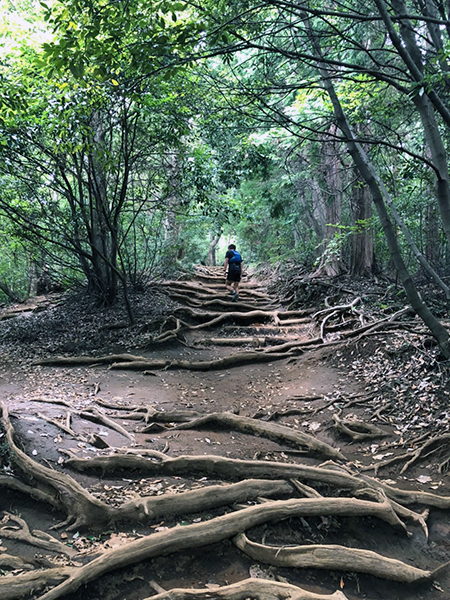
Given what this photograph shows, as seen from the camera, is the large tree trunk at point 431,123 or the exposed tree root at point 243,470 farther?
the large tree trunk at point 431,123

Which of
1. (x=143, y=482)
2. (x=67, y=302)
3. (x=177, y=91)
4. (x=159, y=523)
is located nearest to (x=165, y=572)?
(x=159, y=523)

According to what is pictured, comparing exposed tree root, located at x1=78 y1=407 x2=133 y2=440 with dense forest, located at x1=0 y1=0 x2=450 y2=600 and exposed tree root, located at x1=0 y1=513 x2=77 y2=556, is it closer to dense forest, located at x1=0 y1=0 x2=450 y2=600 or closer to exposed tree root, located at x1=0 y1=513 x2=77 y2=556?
dense forest, located at x1=0 y1=0 x2=450 y2=600

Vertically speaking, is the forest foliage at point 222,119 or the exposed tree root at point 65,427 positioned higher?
the forest foliage at point 222,119

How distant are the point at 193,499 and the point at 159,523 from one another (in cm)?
33

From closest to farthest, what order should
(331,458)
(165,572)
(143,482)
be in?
(165,572)
(143,482)
(331,458)

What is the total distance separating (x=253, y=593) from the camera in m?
2.73

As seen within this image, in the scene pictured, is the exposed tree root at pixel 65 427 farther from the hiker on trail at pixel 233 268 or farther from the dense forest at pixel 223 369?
the hiker on trail at pixel 233 268

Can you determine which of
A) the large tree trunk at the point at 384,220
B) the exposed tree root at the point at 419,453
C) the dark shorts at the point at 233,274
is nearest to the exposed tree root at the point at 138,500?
the exposed tree root at the point at 419,453

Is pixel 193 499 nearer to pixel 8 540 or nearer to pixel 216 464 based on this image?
pixel 216 464

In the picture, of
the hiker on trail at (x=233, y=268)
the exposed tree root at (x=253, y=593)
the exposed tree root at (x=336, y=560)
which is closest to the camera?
the exposed tree root at (x=253, y=593)

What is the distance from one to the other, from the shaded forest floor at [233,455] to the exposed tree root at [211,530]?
14 mm

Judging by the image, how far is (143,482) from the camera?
3920mm

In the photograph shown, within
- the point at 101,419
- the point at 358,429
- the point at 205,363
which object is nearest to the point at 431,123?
the point at 358,429

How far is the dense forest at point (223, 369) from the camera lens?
10.1ft
